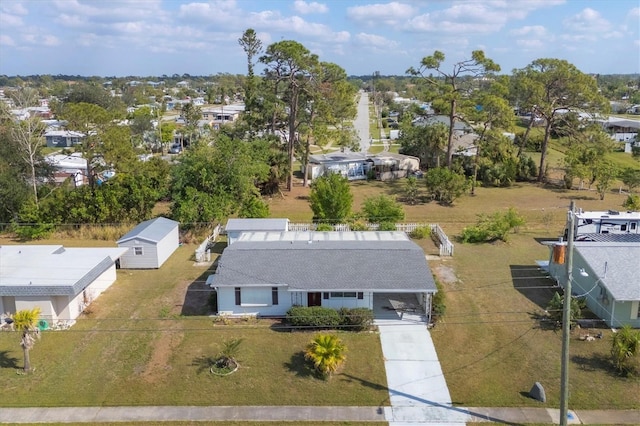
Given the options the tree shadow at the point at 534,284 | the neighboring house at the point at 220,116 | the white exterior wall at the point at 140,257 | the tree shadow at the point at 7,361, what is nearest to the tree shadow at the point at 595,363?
the tree shadow at the point at 534,284

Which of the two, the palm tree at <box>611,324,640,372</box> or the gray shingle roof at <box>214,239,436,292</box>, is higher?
the gray shingle roof at <box>214,239,436,292</box>

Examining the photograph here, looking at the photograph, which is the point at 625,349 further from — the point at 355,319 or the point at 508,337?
the point at 355,319

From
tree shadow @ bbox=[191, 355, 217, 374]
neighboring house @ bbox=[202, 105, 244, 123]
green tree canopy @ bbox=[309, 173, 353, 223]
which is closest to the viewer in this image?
tree shadow @ bbox=[191, 355, 217, 374]

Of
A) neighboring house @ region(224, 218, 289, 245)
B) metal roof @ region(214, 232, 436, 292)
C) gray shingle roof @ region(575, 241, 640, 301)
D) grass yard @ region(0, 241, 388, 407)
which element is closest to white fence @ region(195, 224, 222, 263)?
neighboring house @ region(224, 218, 289, 245)

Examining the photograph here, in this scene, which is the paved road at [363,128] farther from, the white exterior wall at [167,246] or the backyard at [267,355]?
the backyard at [267,355]

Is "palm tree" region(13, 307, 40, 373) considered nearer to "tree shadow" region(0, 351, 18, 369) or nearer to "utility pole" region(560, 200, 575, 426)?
"tree shadow" region(0, 351, 18, 369)

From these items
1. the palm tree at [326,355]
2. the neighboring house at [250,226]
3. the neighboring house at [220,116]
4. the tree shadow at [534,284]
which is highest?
the neighboring house at [220,116]

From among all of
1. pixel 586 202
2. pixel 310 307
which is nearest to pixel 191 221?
pixel 310 307
